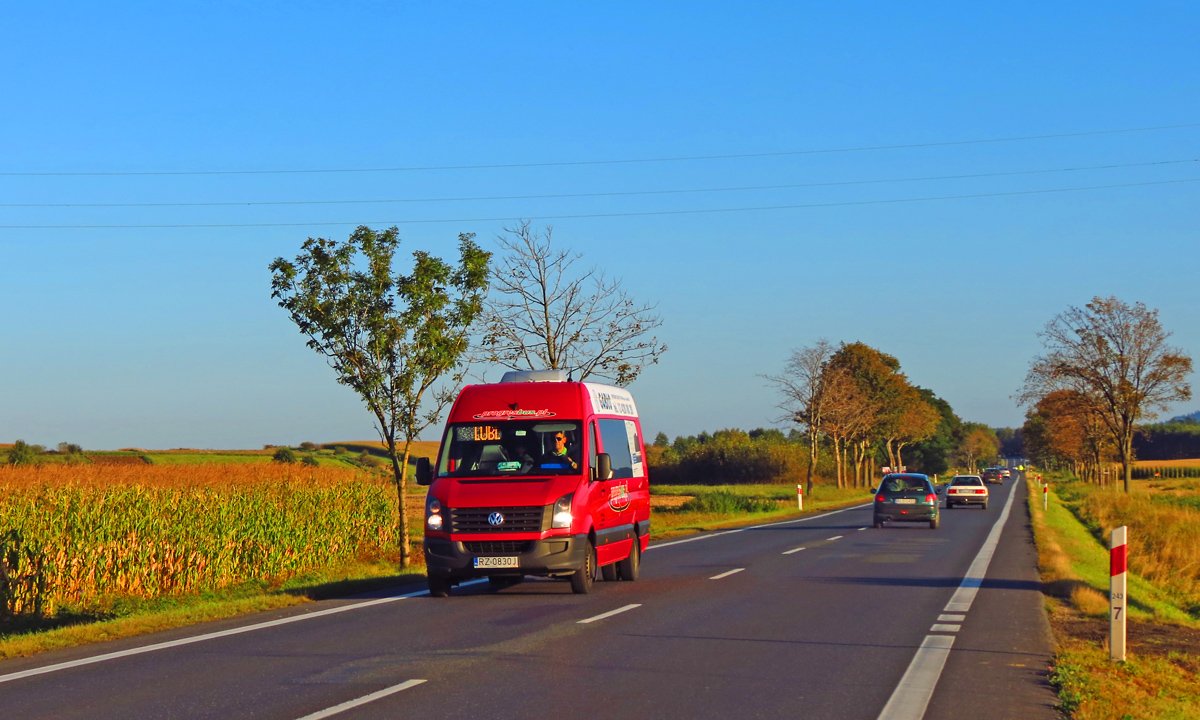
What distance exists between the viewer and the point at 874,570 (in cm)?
1955

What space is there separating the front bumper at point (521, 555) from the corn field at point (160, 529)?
5615mm

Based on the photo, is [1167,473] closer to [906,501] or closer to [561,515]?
[906,501]

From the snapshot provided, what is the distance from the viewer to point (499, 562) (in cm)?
1455

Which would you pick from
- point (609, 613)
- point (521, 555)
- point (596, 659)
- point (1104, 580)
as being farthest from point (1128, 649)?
point (1104, 580)

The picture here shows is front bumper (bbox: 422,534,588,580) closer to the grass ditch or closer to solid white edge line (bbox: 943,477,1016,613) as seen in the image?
solid white edge line (bbox: 943,477,1016,613)

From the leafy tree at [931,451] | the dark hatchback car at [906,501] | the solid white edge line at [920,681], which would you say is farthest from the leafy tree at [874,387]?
the solid white edge line at [920,681]

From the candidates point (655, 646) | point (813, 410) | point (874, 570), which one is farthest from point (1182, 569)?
point (813, 410)

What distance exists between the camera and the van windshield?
50.6 feet

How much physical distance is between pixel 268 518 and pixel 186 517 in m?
1.76

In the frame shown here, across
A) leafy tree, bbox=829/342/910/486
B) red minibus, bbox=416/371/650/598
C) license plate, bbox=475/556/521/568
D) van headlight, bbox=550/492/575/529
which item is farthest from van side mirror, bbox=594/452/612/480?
leafy tree, bbox=829/342/910/486

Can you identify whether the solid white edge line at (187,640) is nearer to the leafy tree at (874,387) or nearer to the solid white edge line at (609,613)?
the solid white edge line at (609,613)

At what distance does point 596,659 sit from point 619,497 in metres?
6.98

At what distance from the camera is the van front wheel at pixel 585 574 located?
15023mm

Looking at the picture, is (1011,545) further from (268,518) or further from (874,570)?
(268,518)
